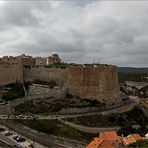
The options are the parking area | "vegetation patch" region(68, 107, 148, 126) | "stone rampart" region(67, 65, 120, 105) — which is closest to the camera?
the parking area

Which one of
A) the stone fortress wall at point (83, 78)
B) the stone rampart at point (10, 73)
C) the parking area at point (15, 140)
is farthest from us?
the stone rampart at point (10, 73)

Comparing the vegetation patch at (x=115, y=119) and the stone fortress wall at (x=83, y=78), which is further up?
the stone fortress wall at (x=83, y=78)

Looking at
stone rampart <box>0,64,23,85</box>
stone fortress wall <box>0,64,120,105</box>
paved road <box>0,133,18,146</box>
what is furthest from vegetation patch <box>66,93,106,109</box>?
paved road <box>0,133,18,146</box>

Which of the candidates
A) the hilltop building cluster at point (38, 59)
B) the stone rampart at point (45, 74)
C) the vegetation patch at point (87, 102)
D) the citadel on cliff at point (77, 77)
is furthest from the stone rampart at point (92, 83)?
the hilltop building cluster at point (38, 59)

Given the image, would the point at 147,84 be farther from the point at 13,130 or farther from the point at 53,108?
the point at 13,130

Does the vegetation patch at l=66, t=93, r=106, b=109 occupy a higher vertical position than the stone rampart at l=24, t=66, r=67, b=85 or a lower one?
lower

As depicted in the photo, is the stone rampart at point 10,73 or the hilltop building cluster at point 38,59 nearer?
the stone rampart at point 10,73

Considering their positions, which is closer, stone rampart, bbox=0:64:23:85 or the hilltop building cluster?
stone rampart, bbox=0:64:23:85

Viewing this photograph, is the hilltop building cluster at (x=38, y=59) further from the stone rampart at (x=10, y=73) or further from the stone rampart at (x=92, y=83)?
the stone rampart at (x=92, y=83)

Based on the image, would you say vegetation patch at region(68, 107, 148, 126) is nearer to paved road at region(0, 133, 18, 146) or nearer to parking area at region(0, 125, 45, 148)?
parking area at region(0, 125, 45, 148)
